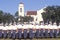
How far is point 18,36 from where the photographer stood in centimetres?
2180

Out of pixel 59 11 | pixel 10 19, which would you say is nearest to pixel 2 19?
pixel 10 19

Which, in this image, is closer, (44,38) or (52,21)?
(44,38)

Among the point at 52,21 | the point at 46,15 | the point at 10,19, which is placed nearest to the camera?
the point at 52,21

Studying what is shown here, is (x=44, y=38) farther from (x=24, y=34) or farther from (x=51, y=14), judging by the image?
(x=51, y=14)

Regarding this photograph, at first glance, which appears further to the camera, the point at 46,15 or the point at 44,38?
the point at 46,15

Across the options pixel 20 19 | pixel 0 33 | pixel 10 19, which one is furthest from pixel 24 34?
pixel 20 19

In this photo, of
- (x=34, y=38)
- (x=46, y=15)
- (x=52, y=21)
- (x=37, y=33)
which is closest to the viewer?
(x=34, y=38)

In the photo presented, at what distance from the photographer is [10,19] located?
97875 millimetres

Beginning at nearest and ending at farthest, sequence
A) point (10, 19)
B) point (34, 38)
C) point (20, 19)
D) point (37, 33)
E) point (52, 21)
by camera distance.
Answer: point (34, 38)
point (37, 33)
point (52, 21)
point (10, 19)
point (20, 19)

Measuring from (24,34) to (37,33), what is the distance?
1690 millimetres

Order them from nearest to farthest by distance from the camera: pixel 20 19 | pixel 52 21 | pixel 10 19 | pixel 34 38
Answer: pixel 34 38
pixel 52 21
pixel 10 19
pixel 20 19

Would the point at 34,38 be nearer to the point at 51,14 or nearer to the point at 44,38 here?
the point at 44,38

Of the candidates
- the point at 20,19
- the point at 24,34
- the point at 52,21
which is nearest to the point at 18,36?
the point at 24,34

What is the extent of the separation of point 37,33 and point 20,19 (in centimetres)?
8729
